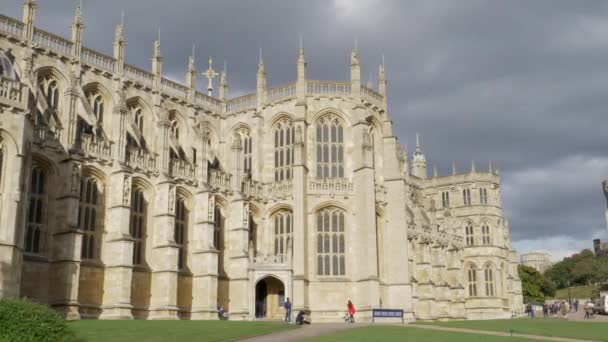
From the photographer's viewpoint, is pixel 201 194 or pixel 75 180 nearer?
pixel 75 180

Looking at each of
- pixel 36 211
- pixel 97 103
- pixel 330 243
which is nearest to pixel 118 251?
pixel 36 211

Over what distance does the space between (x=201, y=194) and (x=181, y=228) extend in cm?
268

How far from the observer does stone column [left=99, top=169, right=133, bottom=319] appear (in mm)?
36094

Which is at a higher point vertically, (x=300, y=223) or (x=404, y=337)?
(x=300, y=223)

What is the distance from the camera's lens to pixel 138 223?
1619 inches

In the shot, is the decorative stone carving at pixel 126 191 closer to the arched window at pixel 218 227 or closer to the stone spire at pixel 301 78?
the arched window at pixel 218 227

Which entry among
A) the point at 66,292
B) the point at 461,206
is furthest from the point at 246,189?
the point at 461,206

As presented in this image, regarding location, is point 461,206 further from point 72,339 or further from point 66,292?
point 72,339

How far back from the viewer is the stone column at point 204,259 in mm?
41500

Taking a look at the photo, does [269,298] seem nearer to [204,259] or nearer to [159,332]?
[204,259]

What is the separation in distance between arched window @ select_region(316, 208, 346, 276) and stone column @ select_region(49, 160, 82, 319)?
59.3 feet

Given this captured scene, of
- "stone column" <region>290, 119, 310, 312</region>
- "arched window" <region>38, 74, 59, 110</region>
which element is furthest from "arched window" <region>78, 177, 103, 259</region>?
"stone column" <region>290, 119, 310, 312</region>

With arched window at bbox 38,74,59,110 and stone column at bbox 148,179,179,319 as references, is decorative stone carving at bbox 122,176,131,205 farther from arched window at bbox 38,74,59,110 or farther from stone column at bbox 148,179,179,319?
arched window at bbox 38,74,59,110

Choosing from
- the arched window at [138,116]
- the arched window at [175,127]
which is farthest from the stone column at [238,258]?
the arched window at [138,116]
